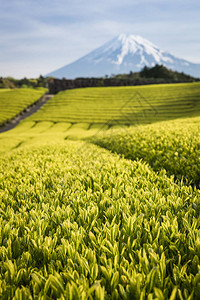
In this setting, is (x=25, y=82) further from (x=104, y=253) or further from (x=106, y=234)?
(x=104, y=253)

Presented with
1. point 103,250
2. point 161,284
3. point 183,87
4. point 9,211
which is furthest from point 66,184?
point 183,87

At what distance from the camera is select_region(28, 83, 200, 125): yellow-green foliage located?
118 feet

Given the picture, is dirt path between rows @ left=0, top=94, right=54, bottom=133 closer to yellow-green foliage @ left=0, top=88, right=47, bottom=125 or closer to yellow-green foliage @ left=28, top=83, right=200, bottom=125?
yellow-green foliage @ left=0, top=88, right=47, bottom=125

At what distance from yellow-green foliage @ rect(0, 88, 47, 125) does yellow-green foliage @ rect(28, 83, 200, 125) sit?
5705mm

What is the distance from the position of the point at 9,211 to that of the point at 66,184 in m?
1.31

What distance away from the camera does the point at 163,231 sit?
2.38 m

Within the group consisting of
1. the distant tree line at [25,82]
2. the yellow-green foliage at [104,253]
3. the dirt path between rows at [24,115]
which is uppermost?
the distant tree line at [25,82]

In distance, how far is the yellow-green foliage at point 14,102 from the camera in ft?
147

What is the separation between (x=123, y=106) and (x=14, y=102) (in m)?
32.1

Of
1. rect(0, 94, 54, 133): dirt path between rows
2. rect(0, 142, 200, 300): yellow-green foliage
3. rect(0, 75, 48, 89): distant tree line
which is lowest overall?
rect(0, 142, 200, 300): yellow-green foliage

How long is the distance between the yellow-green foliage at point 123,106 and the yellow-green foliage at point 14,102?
5705 millimetres

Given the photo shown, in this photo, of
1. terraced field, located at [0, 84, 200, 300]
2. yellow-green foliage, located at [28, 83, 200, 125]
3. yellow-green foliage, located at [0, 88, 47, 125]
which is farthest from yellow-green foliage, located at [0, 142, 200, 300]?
yellow-green foliage, located at [0, 88, 47, 125]

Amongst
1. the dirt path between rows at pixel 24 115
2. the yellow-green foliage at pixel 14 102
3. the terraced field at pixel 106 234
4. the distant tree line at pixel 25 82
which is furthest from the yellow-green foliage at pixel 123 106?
the distant tree line at pixel 25 82

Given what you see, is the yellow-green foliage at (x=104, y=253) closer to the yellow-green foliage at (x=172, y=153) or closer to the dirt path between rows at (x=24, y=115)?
the yellow-green foliage at (x=172, y=153)
